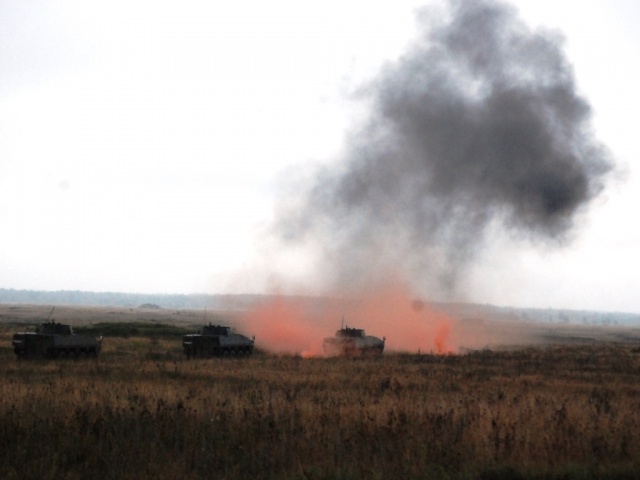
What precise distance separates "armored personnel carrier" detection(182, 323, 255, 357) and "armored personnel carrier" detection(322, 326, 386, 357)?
5.01m

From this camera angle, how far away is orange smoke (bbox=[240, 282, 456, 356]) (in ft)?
185

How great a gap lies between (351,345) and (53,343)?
56.6 feet

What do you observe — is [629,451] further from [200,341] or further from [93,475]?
[200,341]

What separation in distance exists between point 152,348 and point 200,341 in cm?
497

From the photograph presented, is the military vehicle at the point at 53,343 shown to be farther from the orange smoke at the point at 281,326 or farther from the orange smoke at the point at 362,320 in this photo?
the orange smoke at the point at 362,320

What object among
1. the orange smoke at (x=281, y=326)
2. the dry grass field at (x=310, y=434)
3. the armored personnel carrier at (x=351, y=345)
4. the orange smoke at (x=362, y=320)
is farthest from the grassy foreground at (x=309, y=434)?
the orange smoke at (x=362, y=320)

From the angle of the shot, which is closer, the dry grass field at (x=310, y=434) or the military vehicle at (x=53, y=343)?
the dry grass field at (x=310, y=434)

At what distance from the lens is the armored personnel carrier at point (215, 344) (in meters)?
40.8

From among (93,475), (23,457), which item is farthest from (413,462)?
(23,457)

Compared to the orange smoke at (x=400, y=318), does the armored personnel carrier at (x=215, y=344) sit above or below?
below

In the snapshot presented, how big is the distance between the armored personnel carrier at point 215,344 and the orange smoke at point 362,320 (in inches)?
371

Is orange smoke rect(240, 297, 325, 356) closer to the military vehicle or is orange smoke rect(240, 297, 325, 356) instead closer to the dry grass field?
the military vehicle

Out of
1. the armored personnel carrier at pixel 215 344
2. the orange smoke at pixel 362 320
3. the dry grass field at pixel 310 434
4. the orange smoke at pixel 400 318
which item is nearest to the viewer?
the dry grass field at pixel 310 434

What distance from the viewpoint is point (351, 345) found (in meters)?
44.3
